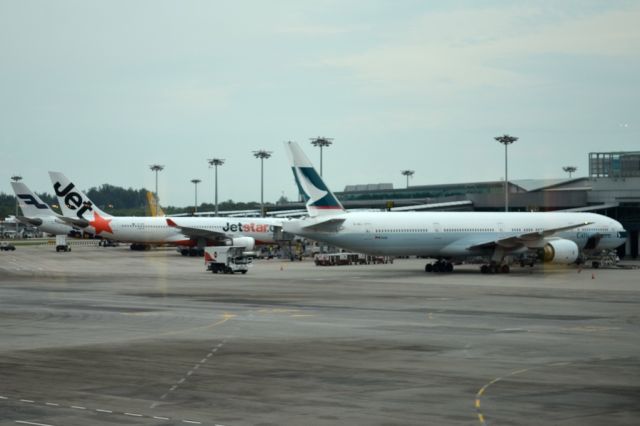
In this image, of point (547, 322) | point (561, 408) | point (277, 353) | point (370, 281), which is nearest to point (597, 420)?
point (561, 408)

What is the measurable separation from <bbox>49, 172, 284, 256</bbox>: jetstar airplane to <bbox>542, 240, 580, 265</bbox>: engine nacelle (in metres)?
38.1

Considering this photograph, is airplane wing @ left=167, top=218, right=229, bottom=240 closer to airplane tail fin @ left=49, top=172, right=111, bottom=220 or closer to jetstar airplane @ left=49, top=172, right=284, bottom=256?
jetstar airplane @ left=49, top=172, right=284, bottom=256

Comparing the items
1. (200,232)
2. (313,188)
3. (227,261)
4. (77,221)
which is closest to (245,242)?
(200,232)

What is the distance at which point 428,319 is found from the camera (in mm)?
34500

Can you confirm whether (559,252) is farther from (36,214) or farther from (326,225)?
(36,214)

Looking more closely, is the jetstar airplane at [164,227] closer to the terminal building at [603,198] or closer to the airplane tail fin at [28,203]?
the terminal building at [603,198]

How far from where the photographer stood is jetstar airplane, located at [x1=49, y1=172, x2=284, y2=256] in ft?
330

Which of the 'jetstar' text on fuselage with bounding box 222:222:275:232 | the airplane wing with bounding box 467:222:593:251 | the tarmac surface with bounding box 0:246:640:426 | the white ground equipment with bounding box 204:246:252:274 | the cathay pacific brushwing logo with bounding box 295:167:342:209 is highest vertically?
the cathay pacific brushwing logo with bounding box 295:167:342:209

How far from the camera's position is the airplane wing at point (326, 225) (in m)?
61.7

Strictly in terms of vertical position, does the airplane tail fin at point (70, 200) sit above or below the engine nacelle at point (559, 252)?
above

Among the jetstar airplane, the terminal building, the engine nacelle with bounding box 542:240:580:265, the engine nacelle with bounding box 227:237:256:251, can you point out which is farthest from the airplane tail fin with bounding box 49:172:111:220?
the engine nacelle with bounding box 542:240:580:265

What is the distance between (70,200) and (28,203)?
87.6 feet

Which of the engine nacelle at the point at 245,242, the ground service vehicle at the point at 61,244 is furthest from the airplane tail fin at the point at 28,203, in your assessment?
the engine nacelle at the point at 245,242

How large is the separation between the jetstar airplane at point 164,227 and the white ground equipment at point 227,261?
28265mm
